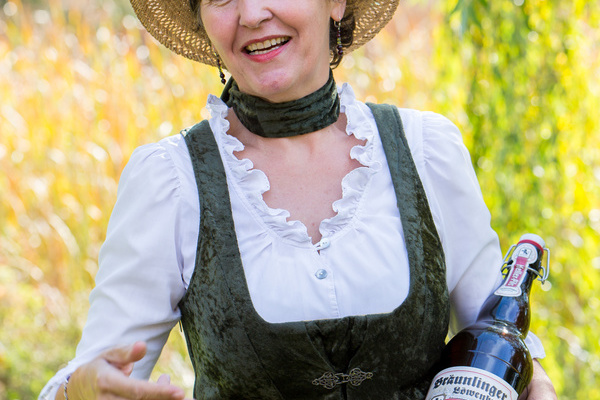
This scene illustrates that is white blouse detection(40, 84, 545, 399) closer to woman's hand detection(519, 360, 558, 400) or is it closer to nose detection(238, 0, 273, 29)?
woman's hand detection(519, 360, 558, 400)

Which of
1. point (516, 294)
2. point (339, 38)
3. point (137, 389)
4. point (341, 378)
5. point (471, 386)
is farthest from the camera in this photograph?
point (339, 38)

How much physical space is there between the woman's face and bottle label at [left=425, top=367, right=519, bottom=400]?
653 mm

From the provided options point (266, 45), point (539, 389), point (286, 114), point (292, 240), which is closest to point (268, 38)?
point (266, 45)

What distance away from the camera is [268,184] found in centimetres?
144

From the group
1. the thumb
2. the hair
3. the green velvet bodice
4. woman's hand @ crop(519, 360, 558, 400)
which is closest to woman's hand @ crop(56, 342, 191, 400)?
the thumb

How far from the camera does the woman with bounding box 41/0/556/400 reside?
4.28ft

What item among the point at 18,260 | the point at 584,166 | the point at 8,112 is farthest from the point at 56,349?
the point at 584,166

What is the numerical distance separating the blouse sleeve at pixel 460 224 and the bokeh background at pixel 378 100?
852mm

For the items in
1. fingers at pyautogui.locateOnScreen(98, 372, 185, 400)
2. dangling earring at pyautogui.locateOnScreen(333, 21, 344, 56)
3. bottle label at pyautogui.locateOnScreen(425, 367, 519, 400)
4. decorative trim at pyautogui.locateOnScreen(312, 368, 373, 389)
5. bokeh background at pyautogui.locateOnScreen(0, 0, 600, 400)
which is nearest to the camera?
fingers at pyautogui.locateOnScreen(98, 372, 185, 400)

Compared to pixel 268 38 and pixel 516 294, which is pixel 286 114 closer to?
pixel 268 38

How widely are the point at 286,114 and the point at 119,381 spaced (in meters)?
0.72

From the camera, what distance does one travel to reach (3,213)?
387 centimetres

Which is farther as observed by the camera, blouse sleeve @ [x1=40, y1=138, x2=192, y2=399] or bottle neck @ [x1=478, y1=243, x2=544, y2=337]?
bottle neck @ [x1=478, y1=243, x2=544, y2=337]

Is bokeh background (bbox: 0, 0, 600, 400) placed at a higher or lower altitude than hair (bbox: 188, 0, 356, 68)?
lower
